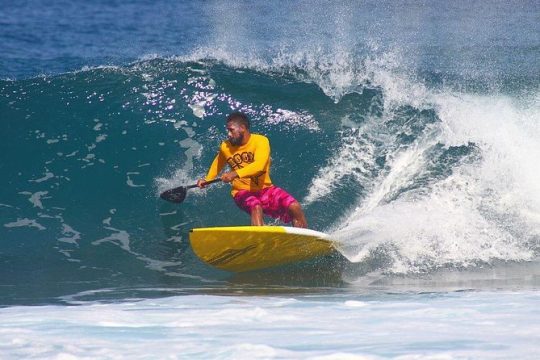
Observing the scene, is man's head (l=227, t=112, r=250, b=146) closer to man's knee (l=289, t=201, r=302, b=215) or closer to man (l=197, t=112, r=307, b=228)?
man (l=197, t=112, r=307, b=228)

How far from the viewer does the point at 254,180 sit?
924 cm

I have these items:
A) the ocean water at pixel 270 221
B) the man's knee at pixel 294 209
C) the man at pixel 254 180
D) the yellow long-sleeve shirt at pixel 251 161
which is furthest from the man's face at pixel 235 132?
the ocean water at pixel 270 221

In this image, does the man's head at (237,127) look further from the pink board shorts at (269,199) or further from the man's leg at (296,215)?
the man's leg at (296,215)

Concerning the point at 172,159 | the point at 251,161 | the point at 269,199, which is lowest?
the point at 269,199

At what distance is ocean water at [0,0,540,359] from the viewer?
6227mm

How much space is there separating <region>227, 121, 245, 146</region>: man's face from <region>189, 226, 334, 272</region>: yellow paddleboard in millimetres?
1042

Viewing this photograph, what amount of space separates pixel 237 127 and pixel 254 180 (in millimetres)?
539

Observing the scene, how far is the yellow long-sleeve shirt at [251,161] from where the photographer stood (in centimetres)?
913

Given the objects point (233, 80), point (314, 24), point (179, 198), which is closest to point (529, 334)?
point (179, 198)

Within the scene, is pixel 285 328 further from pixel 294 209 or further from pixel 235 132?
pixel 235 132

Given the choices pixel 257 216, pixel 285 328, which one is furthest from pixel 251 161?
pixel 285 328

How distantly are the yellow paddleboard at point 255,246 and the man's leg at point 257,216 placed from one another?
29 cm

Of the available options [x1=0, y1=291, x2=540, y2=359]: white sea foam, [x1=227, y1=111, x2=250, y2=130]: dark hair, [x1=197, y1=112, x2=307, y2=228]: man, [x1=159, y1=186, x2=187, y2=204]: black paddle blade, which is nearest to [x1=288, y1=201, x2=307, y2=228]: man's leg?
[x1=197, y1=112, x2=307, y2=228]: man

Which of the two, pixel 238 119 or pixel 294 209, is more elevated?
pixel 238 119
